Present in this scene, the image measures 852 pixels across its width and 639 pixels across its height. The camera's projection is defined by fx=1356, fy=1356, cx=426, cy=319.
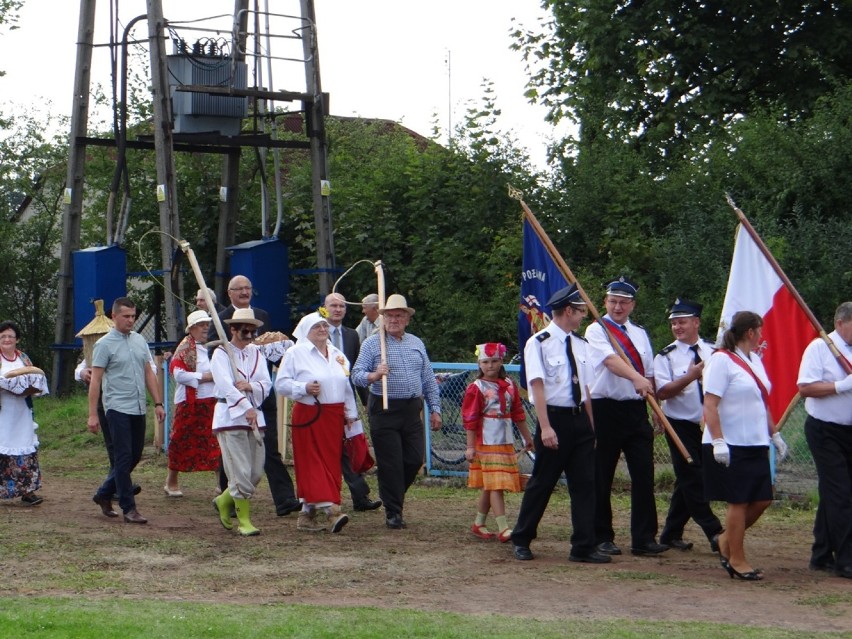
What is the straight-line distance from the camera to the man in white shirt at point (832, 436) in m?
8.77

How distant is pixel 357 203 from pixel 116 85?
3.88m

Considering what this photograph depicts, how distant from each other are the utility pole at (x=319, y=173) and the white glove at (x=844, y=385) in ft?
34.0

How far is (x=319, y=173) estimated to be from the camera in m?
18.5

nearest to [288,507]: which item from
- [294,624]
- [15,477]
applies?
[15,477]

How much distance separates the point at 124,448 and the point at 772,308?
5.11 m

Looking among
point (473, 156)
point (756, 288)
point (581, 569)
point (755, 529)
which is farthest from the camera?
point (473, 156)

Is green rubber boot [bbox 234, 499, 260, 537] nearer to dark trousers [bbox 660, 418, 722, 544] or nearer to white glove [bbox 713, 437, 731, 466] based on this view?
dark trousers [bbox 660, 418, 722, 544]

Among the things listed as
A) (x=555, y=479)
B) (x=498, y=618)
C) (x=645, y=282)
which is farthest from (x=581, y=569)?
(x=645, y=282)

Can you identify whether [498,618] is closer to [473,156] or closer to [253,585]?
[253,585]

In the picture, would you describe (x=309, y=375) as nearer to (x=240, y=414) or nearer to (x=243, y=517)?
(x=240, y=414)

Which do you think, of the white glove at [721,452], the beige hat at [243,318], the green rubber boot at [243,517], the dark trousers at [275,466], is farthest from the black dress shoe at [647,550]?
the beige hat at [243,318]

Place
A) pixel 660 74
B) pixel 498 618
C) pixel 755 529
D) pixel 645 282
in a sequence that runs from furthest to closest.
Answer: pixel 660 74
pixel 645 282
pixel 755 529
pixel 498 618

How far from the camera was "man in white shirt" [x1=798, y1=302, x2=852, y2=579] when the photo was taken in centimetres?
877

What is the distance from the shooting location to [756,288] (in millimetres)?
9680
